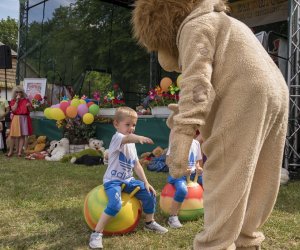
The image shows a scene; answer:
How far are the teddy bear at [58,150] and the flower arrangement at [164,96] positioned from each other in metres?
2.40

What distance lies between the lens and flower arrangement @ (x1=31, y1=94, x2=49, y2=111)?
11820mm

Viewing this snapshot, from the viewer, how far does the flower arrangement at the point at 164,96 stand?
8.37 meters

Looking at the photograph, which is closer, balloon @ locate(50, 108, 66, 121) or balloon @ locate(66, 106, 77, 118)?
balloon @ locate(66, 106, 77, 118)

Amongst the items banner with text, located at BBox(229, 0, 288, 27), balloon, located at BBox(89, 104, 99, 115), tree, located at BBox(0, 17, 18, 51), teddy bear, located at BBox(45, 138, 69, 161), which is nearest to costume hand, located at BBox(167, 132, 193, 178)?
teddy bear, located at BBox(45, 138, 69, 161)

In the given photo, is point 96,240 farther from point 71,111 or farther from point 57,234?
point 71,111

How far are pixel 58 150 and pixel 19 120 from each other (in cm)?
145

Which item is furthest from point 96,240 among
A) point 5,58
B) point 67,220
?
point 5,58

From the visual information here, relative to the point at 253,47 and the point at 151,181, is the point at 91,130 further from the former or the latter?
the point at 253,47

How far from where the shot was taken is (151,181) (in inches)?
249

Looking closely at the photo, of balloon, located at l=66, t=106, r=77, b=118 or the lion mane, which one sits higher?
the lion mane

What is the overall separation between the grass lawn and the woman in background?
3663 millimetres

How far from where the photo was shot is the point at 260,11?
32.9 ft

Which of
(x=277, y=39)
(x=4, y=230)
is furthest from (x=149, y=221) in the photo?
(x=277, y=39)

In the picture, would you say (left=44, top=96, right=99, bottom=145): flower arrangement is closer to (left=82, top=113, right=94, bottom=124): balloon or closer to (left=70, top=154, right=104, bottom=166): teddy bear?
(left=82, top=113, right=94, bottom=124): balloon
